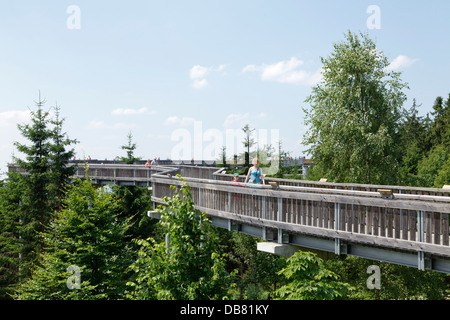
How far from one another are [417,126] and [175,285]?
83.6 metres

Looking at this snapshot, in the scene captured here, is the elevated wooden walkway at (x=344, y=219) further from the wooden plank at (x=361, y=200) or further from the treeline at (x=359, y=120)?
the treeline at (x=359, y=120)

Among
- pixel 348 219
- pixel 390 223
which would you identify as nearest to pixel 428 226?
pixel 390 223

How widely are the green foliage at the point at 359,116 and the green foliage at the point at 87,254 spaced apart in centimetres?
1484

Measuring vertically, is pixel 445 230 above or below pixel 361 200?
below

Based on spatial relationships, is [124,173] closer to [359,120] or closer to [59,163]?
[59,163]

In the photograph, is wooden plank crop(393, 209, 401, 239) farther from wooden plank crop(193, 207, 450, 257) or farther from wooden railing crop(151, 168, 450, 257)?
wooden plank crop(193, 207, 450, 257)

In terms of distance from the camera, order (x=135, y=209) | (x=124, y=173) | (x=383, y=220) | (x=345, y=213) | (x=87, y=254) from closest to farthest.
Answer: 1. (x=383, y=220)
2. (x=345, y=213)
3. (x=87, y=254)
4. (x=124, y=173)
5. (x=135, y=209)

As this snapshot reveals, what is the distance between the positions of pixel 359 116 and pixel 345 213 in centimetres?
1685

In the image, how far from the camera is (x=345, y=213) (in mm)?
10047

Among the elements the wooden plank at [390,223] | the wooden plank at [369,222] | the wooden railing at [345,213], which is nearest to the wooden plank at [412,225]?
the wooden railing at [345,213]

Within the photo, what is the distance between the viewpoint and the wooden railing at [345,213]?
8.58 m

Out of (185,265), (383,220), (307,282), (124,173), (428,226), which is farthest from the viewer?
(124,173)
